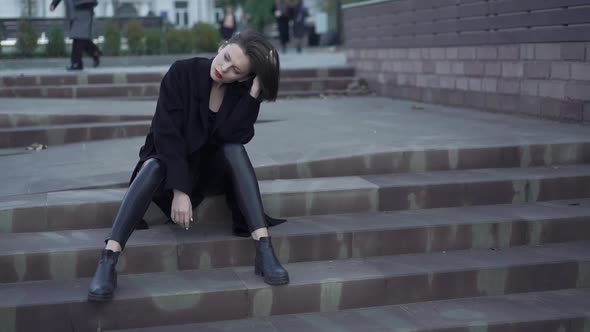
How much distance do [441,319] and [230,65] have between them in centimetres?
173

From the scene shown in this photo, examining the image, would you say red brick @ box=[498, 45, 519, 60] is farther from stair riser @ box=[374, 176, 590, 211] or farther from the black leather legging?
the black leather legging

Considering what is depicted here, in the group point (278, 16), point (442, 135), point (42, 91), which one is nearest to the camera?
point (442, 135)

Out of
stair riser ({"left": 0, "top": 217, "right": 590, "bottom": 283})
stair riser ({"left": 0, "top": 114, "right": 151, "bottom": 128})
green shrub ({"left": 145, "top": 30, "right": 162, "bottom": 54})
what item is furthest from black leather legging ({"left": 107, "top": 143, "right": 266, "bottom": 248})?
green shrub ({"left": 145, "top": 30, "right": 162, "bottom": 54})

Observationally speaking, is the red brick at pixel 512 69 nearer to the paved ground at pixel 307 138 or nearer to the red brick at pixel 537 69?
the red brick at pixel 537 69

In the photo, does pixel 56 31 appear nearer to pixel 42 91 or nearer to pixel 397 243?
pixel 42 91

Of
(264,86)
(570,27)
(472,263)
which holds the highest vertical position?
Answer: (570,27)

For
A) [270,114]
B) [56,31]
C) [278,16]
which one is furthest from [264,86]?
[278,16]

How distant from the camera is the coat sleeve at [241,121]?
411 cm

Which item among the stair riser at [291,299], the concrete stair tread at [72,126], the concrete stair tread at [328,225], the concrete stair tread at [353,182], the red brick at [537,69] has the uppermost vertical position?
the red brick at [537,69]

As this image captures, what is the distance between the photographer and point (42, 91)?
33.9ft

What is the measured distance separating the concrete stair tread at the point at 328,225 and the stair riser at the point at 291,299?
0.35m

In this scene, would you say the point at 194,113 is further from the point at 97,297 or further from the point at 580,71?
the point at 580,71

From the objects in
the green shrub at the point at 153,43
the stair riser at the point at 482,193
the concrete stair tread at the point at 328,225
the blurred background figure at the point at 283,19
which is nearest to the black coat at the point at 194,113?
the concrete stair tread at the point at 328,225

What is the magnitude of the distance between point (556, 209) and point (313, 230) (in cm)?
162
